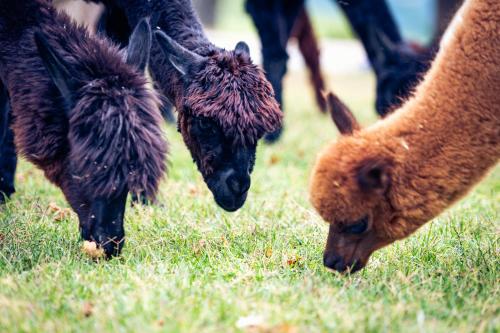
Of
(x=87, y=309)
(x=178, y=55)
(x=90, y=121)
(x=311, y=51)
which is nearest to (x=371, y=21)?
(x=311, y=51)

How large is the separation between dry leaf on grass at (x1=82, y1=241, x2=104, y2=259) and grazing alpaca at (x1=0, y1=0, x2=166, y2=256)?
3cm

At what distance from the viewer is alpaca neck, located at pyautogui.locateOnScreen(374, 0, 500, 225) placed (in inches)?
139

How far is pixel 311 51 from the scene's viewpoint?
990 centimetres

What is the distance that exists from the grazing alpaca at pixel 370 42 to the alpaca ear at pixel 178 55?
287cm

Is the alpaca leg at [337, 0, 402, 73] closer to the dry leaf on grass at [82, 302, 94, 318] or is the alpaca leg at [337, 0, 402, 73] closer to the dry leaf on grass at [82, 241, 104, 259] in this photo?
the dry leaf on grass at [82, 241, 104, 259]

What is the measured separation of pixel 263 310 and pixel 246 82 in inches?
64.7

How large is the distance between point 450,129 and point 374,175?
50 centimetres

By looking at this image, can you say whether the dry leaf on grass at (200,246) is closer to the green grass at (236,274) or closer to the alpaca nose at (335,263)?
the green grass at (236,274)

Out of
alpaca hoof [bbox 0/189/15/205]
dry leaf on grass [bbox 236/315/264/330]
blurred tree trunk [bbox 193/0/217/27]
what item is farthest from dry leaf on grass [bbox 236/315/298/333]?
blurred tree trunk [bbox 193/0/217/27]

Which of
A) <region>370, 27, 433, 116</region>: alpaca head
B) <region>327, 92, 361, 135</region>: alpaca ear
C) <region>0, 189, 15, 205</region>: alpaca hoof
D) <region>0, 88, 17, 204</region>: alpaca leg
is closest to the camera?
<region>327, 92, 361, 135</region>: alpaca ear

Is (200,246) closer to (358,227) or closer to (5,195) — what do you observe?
(358,227)

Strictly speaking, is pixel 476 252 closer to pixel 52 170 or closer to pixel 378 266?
pixel 378 266

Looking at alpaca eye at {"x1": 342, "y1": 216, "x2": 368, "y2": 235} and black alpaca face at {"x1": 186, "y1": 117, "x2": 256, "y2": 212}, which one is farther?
black alpaca face at {"x1": 186, "y1": 117, "x2": 256, "y2": 212}

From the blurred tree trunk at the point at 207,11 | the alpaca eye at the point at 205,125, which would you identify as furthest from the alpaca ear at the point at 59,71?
the blurred tree trunk at the point at 207,11
